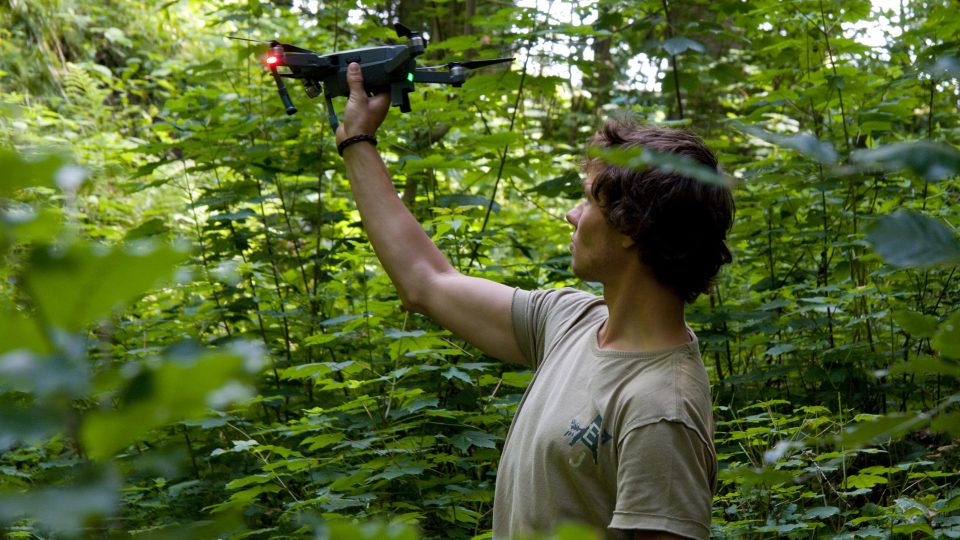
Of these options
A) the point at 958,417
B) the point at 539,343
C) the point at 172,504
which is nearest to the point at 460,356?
the point at 172,504

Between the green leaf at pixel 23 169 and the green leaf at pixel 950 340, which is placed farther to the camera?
the green leaf at pixel 950 340

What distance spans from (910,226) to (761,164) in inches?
146

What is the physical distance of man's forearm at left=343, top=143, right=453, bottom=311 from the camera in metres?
2.15

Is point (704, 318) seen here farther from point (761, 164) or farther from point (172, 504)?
point (172, 504)

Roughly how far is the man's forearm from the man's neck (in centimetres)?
52

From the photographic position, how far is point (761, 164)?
4090 millimetres

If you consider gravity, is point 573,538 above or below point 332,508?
above

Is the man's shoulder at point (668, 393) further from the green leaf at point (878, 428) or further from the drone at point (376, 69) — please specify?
the green leaf at point (878, 428)

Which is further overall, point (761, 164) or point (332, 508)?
point (761, 164)

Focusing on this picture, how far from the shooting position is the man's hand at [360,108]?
2.15 m

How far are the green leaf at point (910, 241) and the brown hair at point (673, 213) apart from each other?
3.87 ft

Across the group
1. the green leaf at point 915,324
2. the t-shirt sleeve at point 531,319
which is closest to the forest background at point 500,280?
the t-shirt sleeve at point 531,319

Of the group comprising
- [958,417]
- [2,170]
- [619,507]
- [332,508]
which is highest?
[2,170]

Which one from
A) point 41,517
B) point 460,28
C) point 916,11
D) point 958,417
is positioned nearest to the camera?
point 41,517
